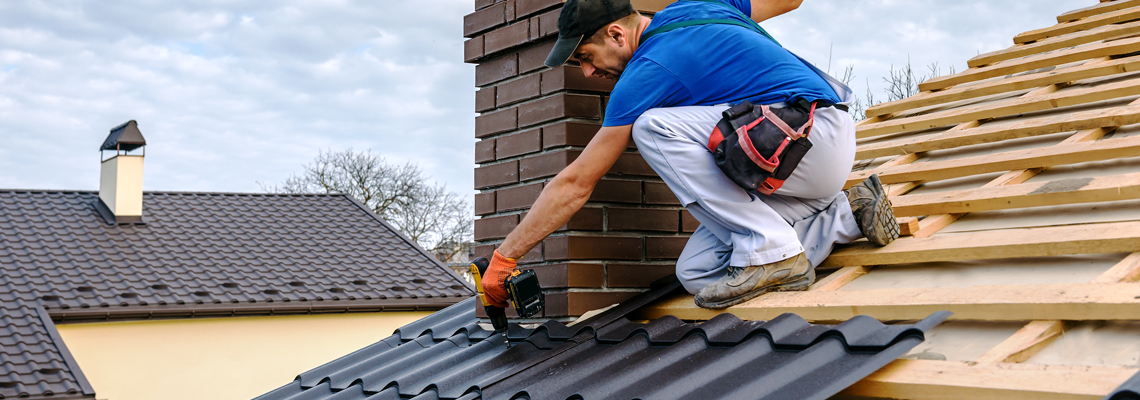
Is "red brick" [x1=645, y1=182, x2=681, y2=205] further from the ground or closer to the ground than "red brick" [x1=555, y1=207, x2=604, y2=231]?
further from the ground

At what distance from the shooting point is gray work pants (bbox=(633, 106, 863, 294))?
251 centimetres

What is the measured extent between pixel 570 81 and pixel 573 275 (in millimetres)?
706

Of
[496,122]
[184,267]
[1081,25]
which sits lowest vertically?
[184,267]

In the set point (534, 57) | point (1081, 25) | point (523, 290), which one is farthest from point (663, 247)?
point (1081, 25)

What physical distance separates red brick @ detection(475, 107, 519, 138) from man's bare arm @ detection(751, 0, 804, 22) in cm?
99

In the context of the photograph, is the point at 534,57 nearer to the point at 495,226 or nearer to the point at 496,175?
the point at 496,175

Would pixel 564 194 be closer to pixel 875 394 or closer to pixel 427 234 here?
pixel 875 394

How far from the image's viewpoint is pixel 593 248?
3021 mm

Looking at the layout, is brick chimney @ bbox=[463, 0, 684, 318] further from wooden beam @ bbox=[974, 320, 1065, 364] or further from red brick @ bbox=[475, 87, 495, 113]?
wooden beam @ bbox=[974, 320, 1065, 364]

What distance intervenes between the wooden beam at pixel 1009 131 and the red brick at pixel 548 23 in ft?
5.67

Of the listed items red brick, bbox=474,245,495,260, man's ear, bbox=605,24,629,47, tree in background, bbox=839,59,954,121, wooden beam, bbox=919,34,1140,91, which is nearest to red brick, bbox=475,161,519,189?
red brick, bbox=474,245,495,260

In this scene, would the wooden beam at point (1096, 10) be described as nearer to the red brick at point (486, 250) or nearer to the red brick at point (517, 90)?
the red brick at point (517, 90)

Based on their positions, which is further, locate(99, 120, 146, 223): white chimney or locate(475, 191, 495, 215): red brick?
locate(99, 120, 146, 223): white chimney

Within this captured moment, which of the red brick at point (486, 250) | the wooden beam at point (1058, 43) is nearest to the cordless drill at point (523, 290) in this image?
the red brick at point (486, 250)
